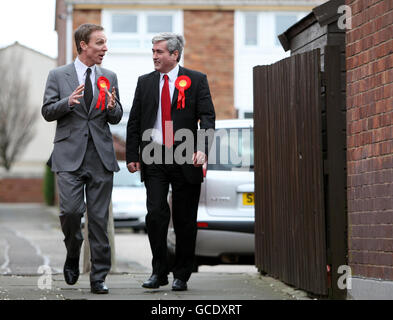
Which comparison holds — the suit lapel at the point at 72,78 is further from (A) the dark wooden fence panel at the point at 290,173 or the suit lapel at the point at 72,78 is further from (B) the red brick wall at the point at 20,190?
(B) the red brick wall at the point at 20,190

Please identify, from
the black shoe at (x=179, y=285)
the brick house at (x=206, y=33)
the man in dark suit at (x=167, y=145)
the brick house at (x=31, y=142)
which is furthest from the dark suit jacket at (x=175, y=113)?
the brick house at (x=31, y=142)

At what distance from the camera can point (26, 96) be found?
64.3m

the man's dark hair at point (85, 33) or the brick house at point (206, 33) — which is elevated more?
the brick house at point (206, 33)

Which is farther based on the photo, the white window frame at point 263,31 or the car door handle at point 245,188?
the white window frame at point 263,31

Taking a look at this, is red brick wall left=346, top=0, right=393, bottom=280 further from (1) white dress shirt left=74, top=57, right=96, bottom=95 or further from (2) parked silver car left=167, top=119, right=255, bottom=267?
(2) parked silver car left=167, top=119, right=255, bottom=267

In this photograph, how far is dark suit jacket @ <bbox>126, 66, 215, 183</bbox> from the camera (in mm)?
7527

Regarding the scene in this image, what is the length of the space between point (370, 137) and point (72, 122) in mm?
2254

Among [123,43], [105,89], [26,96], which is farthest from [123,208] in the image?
[26,96]

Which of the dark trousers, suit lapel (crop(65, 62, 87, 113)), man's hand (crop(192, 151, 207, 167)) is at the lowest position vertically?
the dark trousers

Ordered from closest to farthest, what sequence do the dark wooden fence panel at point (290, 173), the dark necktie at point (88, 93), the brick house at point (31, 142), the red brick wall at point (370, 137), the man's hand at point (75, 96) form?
the red brick wall at point (370, 137) → the dark wooden fence panel at point (290, 173) → the man's hand at point (75, 96) → the dark necktie at point (88, 93) → the brick house at point (31, 142)

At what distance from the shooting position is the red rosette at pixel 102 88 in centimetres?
734

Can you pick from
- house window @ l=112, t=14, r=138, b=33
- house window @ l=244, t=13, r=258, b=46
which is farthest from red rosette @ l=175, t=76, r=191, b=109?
house window @ l=244, t=13, r=258, b=46
